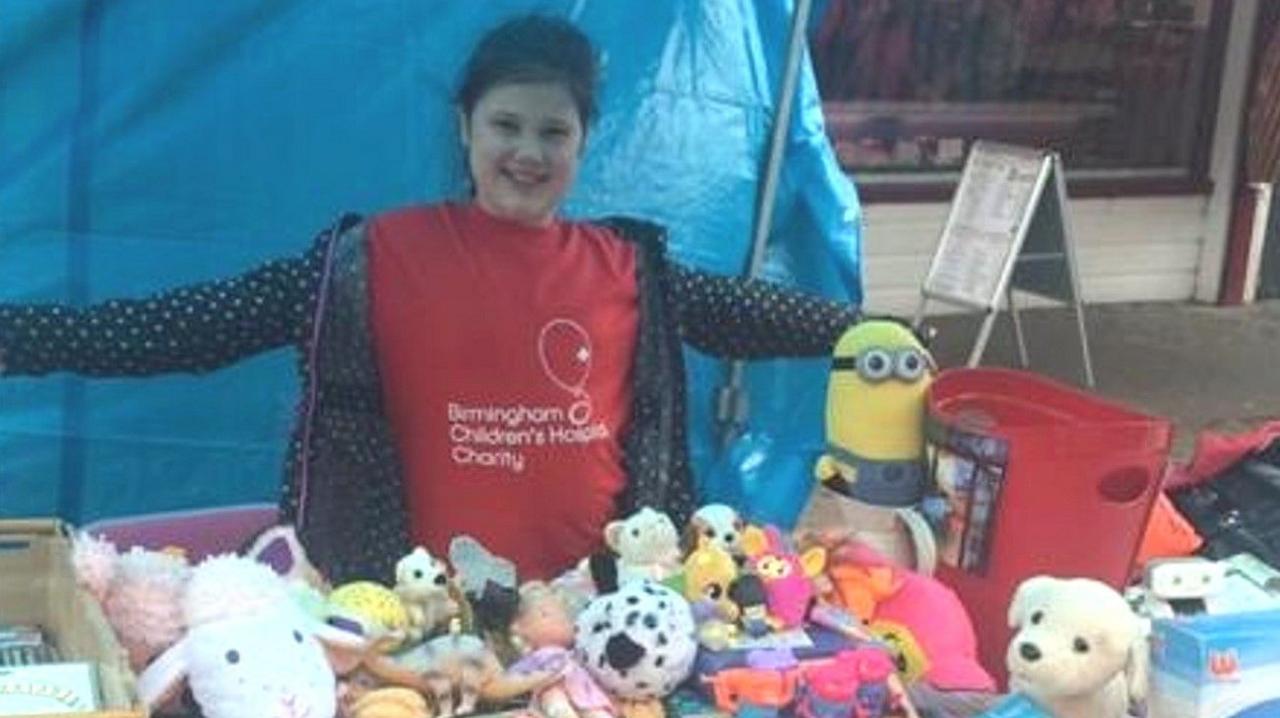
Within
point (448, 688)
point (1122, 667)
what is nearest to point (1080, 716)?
point (1122, 667)

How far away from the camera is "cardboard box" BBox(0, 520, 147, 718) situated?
2.02 m

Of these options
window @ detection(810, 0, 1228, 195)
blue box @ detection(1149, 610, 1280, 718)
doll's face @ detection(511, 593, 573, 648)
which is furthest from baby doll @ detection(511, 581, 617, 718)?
window @ detection(810, 0, 1228, 195)

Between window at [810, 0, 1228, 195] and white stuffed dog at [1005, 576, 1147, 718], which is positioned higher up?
window at [810, 0, 1228, 195]

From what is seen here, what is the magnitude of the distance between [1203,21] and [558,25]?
18.6 feet

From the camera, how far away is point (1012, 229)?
226 inches

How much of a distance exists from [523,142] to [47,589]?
916mm

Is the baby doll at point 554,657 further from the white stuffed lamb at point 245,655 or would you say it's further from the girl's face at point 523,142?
the girl's face at point 523,142

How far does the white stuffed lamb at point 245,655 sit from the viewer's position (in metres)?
1.90

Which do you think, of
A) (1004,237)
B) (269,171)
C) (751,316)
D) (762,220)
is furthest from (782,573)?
(1004,237)

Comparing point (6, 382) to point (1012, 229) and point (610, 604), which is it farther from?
point (1012, 229)

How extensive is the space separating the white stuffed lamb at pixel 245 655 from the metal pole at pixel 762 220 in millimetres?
1604

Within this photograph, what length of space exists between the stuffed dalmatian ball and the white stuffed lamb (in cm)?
27

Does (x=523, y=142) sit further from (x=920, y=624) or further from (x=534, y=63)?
(x=920, y=624)

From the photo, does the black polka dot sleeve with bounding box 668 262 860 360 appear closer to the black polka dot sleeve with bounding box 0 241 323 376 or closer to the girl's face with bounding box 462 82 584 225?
the girl's face with bounding box 462 82 584 225
